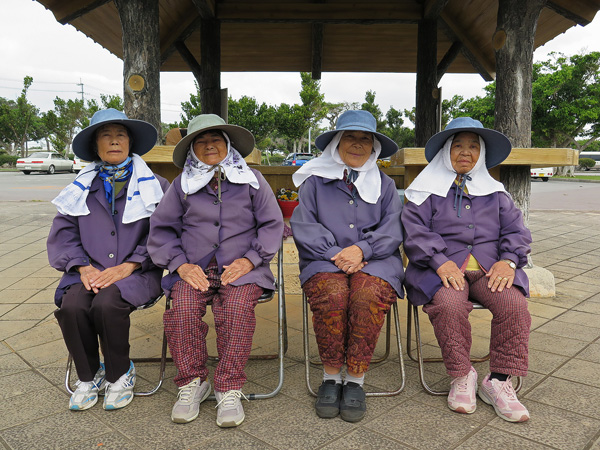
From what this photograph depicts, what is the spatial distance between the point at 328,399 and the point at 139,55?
4.10 metres

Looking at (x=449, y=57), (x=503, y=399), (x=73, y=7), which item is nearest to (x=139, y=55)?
(x=73, y=7)

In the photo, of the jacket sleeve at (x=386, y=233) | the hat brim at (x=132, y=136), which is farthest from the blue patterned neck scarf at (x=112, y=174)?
the jacket sleeve at (x=386, y=233)

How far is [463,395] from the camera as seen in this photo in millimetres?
2475

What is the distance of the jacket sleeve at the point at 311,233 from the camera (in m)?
2.76

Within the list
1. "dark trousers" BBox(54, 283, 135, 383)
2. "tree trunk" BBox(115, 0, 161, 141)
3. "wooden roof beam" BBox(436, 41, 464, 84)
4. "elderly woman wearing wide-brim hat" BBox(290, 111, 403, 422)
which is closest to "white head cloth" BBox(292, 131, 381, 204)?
"elderly woman wearing wide-brim hat" BBox(290, 111, 403, 422)

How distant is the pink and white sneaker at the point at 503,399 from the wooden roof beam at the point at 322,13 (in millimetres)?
6265

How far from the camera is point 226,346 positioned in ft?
8.12

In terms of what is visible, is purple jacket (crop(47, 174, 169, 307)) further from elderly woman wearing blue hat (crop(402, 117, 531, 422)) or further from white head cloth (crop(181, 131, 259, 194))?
elderly woman wearing blue hat (crop(402, 117, 531, 422))

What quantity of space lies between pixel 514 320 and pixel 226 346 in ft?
4.93

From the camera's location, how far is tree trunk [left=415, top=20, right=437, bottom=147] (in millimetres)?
7423

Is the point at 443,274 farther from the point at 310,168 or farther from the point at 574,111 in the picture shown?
the point at 574,111

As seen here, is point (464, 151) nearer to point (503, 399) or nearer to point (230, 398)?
point (503, 399)

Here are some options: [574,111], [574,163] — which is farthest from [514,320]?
[574,111]

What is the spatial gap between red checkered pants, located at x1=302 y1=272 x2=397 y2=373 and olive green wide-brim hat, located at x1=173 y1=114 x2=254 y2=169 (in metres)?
0.99
